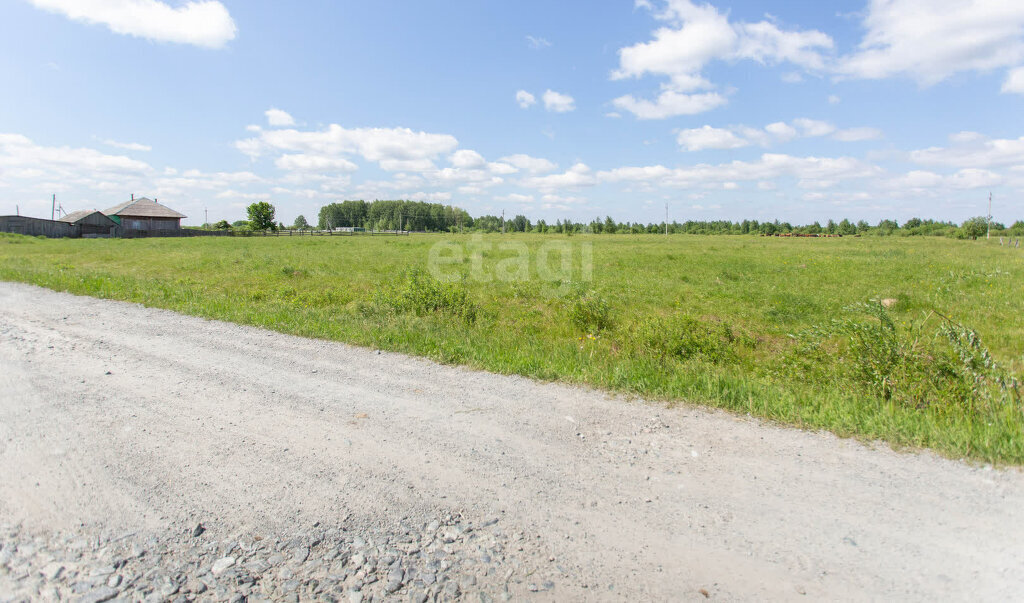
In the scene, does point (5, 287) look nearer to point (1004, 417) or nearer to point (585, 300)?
point (585, 300)

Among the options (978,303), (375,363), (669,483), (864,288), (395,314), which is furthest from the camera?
(864,288)

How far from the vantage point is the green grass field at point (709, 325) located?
512 centimetres

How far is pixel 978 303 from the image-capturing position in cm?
1335

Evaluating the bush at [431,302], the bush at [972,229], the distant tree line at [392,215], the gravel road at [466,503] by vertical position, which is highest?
the distant tree line at [392,215]

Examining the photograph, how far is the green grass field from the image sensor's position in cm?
512

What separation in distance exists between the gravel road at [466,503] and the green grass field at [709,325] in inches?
29.6

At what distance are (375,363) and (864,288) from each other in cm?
1635

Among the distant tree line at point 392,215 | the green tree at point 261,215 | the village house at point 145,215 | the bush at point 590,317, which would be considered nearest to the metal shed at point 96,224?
the village house at point 145,215

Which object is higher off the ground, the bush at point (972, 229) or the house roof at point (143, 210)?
the house roof at point (143, 210)

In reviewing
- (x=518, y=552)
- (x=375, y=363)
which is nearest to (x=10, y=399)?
(x=375, y=363)

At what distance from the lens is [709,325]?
9539 millimetres

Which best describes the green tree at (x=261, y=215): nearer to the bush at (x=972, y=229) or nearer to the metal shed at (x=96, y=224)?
the metal shed at (x=96, y=224)

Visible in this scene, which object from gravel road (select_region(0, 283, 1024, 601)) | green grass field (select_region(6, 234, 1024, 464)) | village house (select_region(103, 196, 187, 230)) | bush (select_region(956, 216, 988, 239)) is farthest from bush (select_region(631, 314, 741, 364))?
bush (select_region(956, 216, 988, 239))

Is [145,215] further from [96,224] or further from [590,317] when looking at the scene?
[590,317]
